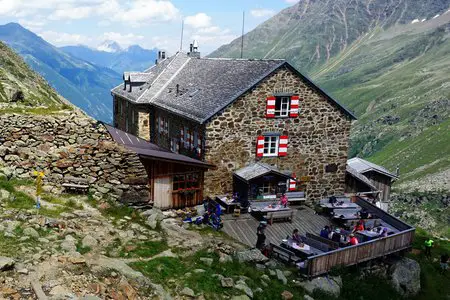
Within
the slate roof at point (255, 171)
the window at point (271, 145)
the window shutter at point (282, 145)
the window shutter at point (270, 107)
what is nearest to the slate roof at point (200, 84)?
the window shutter at point (270, 107)

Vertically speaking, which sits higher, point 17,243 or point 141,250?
point 17,243

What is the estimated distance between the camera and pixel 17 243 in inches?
470

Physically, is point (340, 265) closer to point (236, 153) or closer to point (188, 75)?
point (236, 153)

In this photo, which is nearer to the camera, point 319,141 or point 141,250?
point 141,250

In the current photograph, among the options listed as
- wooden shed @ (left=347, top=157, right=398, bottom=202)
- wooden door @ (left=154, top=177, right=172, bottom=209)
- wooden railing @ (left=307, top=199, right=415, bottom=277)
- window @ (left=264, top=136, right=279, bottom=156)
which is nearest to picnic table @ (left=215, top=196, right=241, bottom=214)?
wooden door @ (left=154, top=177, right=172, bottom=209)

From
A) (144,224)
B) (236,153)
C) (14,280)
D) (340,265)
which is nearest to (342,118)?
(236,153)

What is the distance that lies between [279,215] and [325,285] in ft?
22.0

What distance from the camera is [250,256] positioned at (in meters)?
16.2

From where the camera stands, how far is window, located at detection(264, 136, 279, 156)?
2722 centimetres

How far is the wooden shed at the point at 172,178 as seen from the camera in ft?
70.7

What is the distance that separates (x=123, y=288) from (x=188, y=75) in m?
26.1

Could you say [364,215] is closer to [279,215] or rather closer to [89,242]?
[279,215]

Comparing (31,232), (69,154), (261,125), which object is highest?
(261,125)

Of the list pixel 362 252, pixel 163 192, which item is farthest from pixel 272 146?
pixel 362 252
